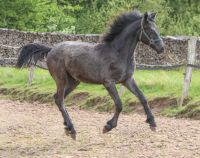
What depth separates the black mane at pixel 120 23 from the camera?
10.2 m

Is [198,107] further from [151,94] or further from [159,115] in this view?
[151,94]

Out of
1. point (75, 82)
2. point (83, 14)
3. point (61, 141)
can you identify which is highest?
point (75, 82)

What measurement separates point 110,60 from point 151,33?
2.77ft

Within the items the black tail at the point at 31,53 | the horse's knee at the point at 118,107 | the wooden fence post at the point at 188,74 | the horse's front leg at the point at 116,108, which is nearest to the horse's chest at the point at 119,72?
the horse's front leg at the point at 116,108

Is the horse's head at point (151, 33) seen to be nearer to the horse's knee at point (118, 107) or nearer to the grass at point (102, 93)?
the horse's knee at point (118, 107)

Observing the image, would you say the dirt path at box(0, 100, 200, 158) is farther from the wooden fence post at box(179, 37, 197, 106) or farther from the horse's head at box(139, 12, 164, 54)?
the horse's head at box(139, 12, 164, 54)

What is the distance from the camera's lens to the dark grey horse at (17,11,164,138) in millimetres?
9828

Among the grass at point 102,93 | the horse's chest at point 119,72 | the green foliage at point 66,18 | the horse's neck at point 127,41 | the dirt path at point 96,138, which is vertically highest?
the horse's neck at point 127,41

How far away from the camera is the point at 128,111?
14.2 meters

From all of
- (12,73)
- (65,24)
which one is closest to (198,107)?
(12,73)

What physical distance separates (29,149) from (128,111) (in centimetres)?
523

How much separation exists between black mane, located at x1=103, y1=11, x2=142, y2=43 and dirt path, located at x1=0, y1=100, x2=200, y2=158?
1778 mm

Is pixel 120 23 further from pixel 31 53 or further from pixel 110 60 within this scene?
pixel 31 53

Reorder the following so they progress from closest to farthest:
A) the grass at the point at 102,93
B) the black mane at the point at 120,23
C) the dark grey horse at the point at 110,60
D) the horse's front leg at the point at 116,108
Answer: the horse's front leg at the point at 116,108 < the dark grey horse at the point at 110,60 < the black mane at the point at 120,23 < the grass at the point at 102,93
